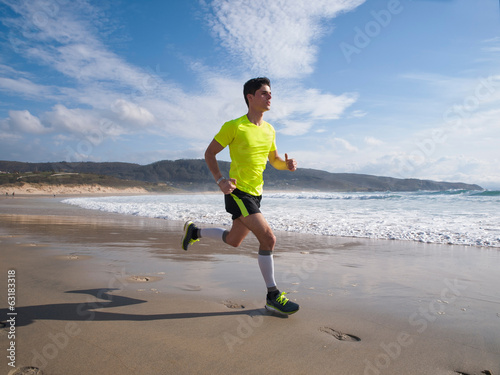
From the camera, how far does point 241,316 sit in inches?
99.1

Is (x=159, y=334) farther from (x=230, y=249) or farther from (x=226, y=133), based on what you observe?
(x=230, y=249)

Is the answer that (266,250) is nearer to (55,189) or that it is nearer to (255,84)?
(255,84)

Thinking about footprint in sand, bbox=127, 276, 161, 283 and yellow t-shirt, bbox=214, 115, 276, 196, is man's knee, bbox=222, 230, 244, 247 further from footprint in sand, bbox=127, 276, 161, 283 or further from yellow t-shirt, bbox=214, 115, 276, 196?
footprint in sand, bbox=127, 276, 161, 283

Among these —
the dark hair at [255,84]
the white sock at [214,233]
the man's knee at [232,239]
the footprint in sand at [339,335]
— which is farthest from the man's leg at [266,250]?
the dark hair at [255,84]

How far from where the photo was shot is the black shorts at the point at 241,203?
9.38ft

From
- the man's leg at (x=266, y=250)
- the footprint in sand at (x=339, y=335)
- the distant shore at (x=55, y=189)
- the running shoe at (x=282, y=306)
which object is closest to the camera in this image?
the footprint in sand at (x=339, y=335)

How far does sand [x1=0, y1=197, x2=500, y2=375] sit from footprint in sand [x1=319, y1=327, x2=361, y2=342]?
16 mm

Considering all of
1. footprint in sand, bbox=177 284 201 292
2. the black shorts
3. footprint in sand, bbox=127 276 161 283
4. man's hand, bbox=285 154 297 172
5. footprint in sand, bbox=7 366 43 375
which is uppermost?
man's hand, bbox=285 154 297 172

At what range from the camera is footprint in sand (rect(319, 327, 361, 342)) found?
2149mm

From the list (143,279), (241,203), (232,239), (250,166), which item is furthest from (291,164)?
(143,279)

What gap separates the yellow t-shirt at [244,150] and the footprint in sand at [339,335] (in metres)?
1.28

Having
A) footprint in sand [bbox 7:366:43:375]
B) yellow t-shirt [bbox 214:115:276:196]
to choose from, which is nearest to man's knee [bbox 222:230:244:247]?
yellow t-shirt [bbox 214:115:276:196]

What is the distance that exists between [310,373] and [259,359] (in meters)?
0.30

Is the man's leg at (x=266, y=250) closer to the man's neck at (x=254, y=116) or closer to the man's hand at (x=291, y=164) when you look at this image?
the man's hand at (x=291, y=164)
